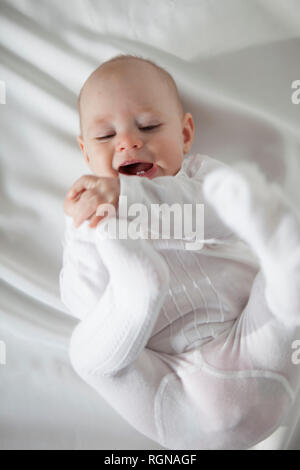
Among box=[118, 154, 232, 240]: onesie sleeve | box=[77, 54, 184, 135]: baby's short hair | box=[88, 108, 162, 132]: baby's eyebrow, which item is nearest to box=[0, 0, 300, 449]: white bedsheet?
box=[77, 54, 184, 135]: baby's short hair

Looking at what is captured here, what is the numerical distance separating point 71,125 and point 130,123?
0.82ft

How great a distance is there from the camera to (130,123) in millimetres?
860

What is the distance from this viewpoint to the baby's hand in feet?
2.19

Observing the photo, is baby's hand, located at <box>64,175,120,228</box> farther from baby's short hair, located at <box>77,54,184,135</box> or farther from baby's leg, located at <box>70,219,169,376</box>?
baby's short hair, located at <box>77,54,184,135</box>

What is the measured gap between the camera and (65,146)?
1065mm

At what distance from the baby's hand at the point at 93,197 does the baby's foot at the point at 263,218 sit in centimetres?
17

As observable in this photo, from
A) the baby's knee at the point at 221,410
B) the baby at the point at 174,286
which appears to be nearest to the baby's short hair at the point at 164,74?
the baby at the point at 174,286

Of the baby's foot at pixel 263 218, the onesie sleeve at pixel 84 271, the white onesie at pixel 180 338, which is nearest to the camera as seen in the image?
the baby's foot at pixel 263 218

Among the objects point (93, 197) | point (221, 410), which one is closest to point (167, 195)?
point (93, 197)

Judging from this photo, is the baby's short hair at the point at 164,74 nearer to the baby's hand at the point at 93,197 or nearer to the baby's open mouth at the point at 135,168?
the baby's open mouth at the point at 135,168

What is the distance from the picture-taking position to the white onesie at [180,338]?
0.63 meters

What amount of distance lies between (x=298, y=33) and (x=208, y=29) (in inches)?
7.3

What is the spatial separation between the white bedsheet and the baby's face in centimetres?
14

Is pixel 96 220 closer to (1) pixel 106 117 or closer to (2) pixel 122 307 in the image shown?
(2) pixel 122 307
